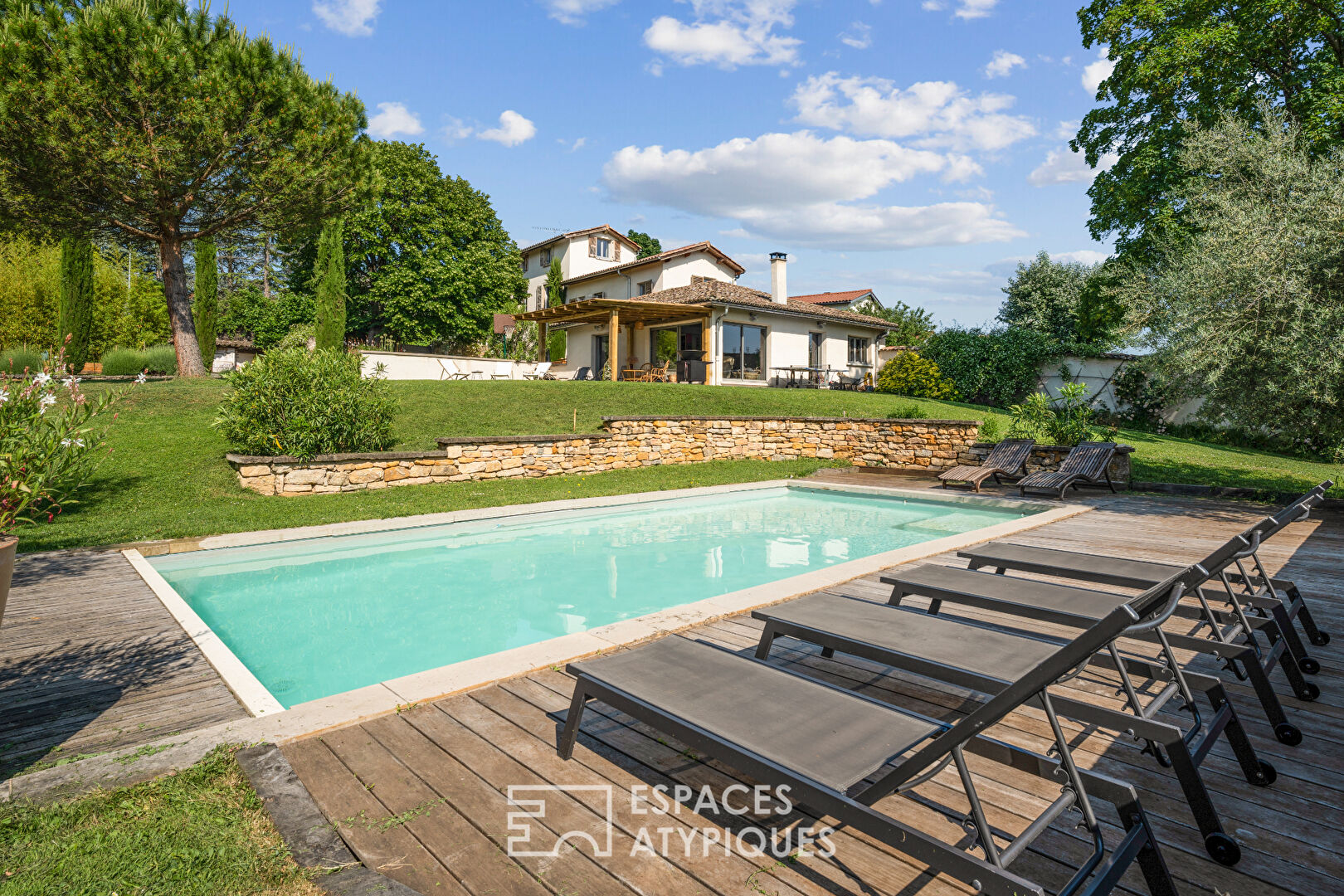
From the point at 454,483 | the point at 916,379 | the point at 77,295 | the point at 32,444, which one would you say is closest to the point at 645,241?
the point at 916,379

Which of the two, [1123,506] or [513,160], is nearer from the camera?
[1123,506]

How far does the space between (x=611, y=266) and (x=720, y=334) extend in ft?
36.8

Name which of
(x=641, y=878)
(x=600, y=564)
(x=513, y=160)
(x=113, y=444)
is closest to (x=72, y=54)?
(x=113, y=444)

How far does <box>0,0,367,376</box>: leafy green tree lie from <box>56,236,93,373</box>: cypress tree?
1153mm

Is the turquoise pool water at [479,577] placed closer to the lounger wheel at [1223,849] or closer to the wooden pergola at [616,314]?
the lounger wheel at [1223,849]

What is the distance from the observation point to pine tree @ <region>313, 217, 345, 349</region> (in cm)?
2228

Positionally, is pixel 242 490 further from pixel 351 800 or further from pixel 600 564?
pixel 351 800

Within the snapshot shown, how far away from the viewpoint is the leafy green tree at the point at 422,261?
34.0m

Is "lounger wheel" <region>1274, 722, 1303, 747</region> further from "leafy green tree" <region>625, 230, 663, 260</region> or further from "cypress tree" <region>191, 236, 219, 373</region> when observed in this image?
"leafy green tree" <region>625, 230, 663, 260</region>

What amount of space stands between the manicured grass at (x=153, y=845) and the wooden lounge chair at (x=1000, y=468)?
11377 mm

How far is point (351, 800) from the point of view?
242 cm

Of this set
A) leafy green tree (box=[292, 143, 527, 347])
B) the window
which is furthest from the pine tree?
the window

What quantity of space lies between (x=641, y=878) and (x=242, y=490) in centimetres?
967

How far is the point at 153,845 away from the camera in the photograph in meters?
2.16
